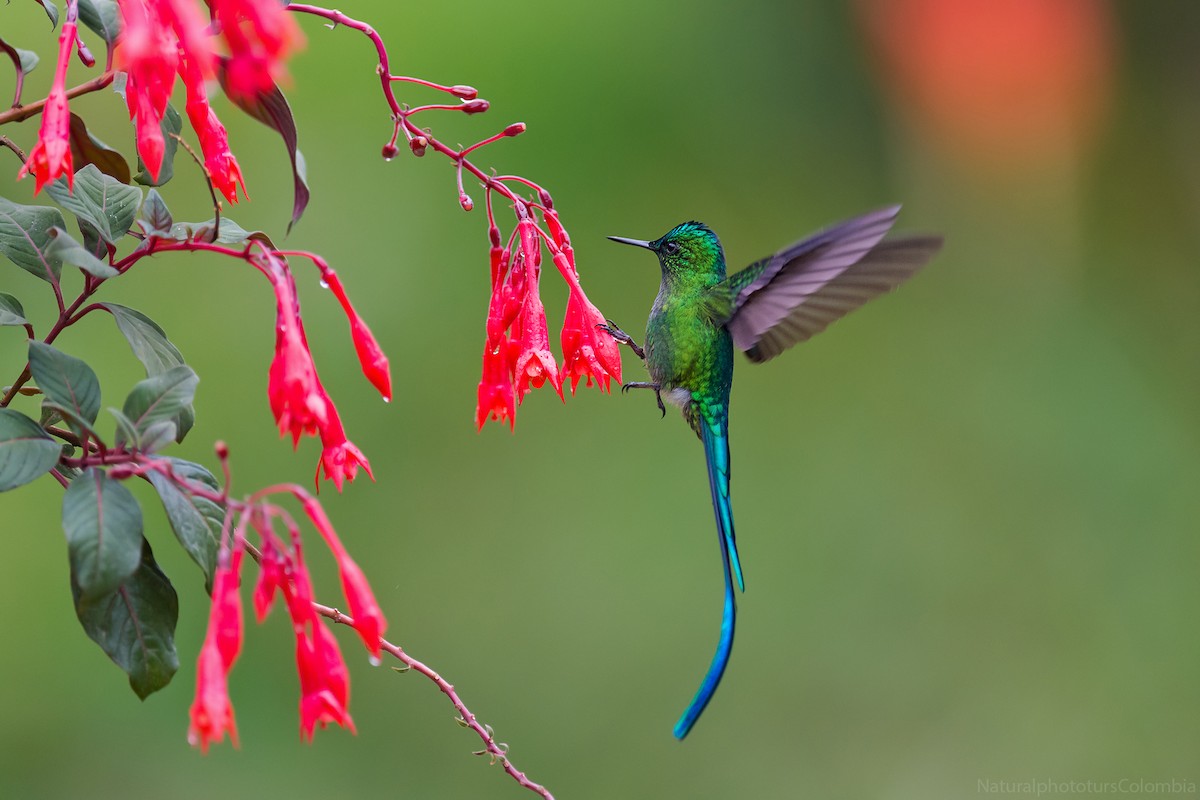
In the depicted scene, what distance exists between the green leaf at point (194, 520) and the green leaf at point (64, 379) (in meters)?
0.09

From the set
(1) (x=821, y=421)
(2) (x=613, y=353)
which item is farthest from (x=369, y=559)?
(2) (x=613, y=353)

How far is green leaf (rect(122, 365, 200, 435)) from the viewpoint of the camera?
3.25ft

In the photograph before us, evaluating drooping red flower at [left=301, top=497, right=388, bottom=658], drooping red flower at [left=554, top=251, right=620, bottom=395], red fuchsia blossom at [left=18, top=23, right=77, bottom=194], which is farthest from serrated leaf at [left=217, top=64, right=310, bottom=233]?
drooping red flower at [left=554, top=251, right=620, bottom=395]

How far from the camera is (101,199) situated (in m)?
1.13

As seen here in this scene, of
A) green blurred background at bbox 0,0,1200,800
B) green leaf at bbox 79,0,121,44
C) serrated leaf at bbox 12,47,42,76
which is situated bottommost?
green blurred background at bbox 0,0,1200,800

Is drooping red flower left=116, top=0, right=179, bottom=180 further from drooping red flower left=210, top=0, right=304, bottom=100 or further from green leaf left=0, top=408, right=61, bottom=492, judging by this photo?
green leaf left=0, top=408, right=61, bottom=492

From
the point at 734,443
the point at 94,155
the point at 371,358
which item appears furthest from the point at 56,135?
the point at 734,443

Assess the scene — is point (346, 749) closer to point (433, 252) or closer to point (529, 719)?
point (529, 719)

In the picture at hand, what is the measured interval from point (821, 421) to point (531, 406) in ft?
2.90

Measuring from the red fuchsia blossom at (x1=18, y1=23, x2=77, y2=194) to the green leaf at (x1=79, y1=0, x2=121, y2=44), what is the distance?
0.17 m

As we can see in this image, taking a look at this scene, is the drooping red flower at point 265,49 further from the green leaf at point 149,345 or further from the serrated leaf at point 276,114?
the green leaf at point 149,345

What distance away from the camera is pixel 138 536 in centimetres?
91

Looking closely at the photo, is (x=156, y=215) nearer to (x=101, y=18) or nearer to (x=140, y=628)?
(x=101, y=18)

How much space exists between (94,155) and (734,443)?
2.30 m
